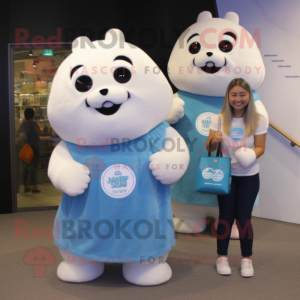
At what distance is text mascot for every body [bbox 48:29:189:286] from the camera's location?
88.5 inches

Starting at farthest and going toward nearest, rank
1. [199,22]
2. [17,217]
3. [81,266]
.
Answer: [17,217] < [199,22] < [81,266]

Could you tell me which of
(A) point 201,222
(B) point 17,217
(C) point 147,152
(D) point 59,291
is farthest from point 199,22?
(B) point 17,217

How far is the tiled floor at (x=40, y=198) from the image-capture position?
4.66m

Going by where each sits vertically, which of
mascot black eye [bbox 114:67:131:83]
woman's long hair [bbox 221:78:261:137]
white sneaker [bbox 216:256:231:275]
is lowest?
white sneaker [bbox 216:256:231:275]

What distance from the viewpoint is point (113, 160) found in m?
2.29

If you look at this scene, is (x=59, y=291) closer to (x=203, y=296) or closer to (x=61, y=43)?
(x=203, y=296)

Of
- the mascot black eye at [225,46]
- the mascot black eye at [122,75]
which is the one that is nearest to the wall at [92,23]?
the mascot black eye at [225,46]

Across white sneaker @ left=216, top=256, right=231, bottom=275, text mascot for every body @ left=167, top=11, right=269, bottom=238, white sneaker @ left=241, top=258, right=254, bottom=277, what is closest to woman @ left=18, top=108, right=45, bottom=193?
text mascot for every body @ left=167, top=11, right=269, bottom=238

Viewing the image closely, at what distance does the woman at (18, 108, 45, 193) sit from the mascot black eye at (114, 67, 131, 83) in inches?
103

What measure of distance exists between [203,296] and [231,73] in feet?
6.07

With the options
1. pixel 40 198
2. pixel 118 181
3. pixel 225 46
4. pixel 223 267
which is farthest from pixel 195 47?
pixel 40 198

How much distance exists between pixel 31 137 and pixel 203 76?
8.15 feet

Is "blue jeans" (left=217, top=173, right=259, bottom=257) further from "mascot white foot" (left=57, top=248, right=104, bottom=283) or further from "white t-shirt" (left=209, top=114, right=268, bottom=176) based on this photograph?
"mascot white foot" (left=57, top=248, right=104, bottom=283)

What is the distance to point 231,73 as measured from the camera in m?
3.14
